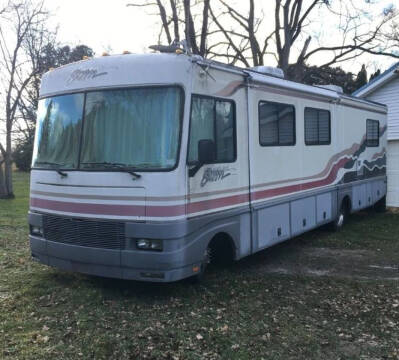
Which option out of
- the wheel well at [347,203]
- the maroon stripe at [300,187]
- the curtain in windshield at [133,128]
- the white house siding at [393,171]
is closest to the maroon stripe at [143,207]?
the maroon stripe at [300,187]

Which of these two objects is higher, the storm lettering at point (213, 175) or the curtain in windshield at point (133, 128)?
the curtain in windshield at point (133, 128)

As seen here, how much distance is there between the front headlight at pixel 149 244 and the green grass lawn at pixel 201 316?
0.72 meters

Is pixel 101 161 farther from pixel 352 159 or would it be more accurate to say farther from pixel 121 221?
pixel 352 159

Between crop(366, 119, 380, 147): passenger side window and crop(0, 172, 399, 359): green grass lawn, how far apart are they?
6287mm

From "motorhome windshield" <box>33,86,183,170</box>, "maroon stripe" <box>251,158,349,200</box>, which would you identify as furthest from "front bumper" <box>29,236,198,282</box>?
"maroon stripe" <box>251,158,349,200</box>

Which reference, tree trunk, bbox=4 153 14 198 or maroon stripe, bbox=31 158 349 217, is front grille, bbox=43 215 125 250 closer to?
maroon stripe, bbox=31 158 349 217

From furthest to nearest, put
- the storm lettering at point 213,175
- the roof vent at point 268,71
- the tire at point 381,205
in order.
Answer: the tire at point 381,205 → the roof vent at point 268,71 → the storm lettering at point 213,175

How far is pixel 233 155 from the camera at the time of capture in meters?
6.79

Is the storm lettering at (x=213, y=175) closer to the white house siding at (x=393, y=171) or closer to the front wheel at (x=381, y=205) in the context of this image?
the front wheel at (x=381, y=205)

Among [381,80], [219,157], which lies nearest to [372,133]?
[381,80]

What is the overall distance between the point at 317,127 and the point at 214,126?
12.3 feet

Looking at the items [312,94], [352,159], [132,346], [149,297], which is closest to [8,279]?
[149,297]

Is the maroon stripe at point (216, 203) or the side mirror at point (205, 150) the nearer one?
the side mirror at point (205, 150)

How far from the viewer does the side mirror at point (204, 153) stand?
581 cm
